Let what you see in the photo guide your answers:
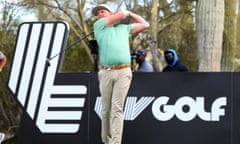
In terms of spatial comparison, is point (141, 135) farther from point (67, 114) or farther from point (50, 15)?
point (50, 15)

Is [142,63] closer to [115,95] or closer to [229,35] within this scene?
[115,95]

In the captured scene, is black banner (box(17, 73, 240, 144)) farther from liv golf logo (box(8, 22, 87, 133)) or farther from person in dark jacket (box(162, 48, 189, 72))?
person in dark jacket (box(162, 48, 189, 72))

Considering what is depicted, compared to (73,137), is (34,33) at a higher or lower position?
higher

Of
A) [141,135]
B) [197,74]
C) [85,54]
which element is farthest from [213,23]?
[85,54]

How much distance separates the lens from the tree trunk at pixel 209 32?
8.27m

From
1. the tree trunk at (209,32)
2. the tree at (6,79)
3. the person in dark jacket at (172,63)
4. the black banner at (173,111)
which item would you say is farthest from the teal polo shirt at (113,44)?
the tree at (6,79)

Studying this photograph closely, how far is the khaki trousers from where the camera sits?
18.2ft

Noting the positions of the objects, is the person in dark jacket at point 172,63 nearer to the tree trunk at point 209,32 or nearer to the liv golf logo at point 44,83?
the liv golf logo at point 44,83

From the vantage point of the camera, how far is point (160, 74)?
6.25 m

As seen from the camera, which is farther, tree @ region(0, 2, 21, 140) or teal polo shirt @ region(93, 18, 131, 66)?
tree @ region(0, 2, 21, 140)

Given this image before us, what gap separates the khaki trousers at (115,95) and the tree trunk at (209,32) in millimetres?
3108

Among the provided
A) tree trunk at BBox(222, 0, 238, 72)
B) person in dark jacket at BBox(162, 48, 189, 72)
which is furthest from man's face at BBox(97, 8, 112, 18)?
tree trunk at BBox(222, 0, 238, 72)

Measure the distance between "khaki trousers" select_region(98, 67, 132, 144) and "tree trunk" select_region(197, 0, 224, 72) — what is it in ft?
10.2

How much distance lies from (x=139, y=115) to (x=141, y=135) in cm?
25
